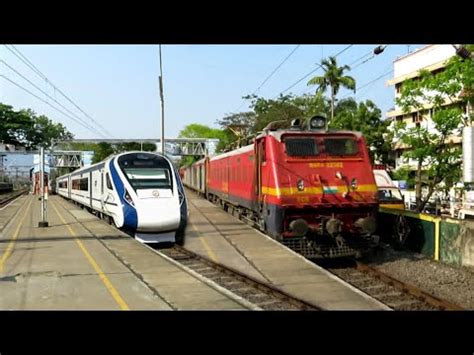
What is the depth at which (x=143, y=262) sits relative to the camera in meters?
11.6

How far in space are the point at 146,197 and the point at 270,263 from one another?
15.4 feet

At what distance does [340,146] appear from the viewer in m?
13.4

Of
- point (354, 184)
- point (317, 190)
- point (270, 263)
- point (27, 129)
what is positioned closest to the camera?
point (270, 263)

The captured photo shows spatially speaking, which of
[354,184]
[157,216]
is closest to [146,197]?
[157,216]

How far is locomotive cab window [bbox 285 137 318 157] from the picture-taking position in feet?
42.9

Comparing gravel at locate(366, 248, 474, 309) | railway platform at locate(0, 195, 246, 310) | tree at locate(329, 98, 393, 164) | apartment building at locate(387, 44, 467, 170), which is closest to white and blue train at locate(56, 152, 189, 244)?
railway platform at locate(0, 195, 246, 310)

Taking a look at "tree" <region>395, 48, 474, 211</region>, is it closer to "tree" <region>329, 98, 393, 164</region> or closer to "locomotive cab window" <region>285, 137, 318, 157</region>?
"locomotive cab window" <region>285, 137, 318, 157</region>

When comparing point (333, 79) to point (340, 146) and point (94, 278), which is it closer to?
point (340, 146)

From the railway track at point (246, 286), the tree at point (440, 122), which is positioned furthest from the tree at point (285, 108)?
the railway track at point (246, 286)

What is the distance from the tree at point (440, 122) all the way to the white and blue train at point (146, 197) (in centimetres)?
864
